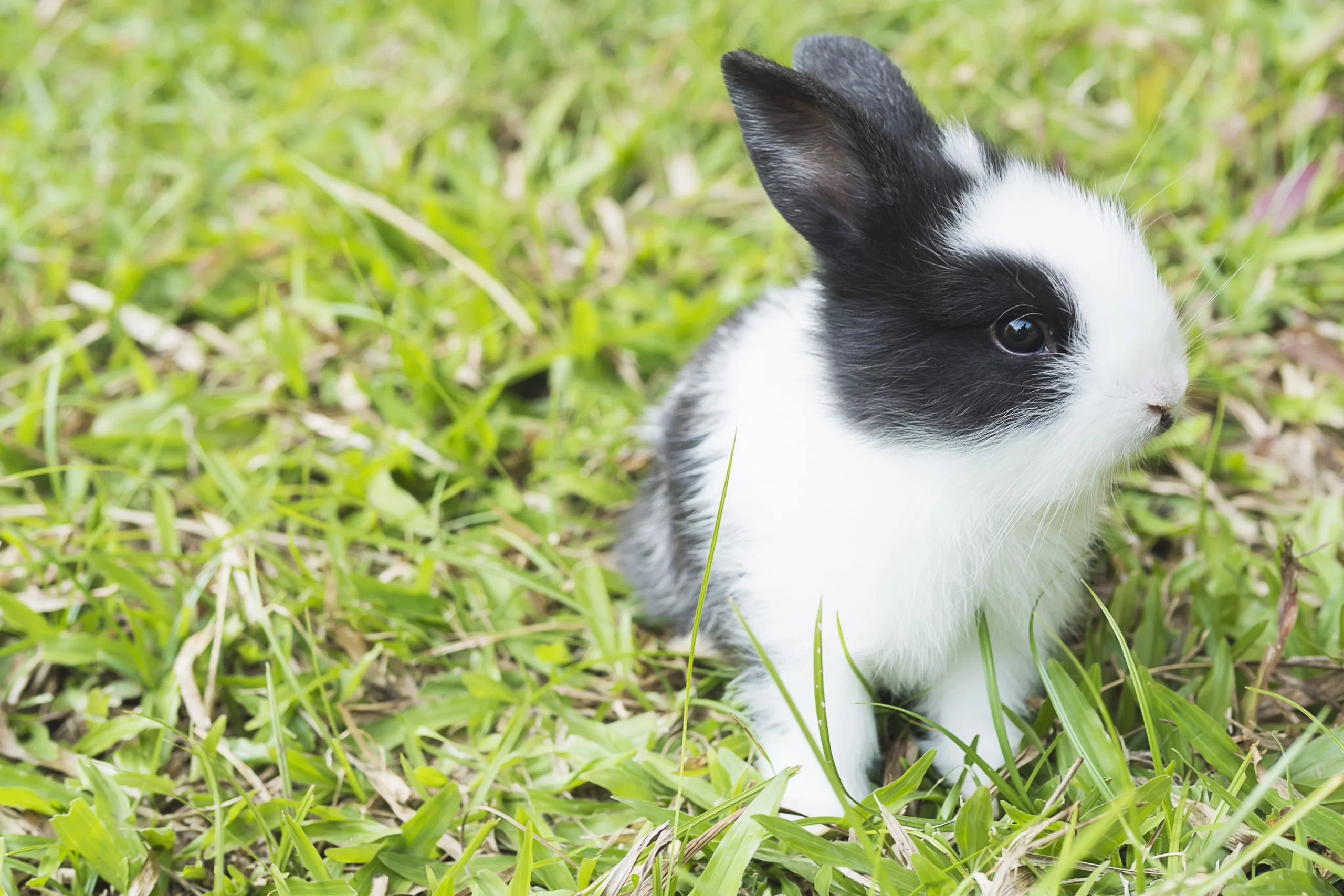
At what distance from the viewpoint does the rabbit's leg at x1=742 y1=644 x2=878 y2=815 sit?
256cm

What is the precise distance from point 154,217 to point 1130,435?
413 centimetres

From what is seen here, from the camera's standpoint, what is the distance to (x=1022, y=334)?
7.23 feet

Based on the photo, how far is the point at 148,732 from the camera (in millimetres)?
2932

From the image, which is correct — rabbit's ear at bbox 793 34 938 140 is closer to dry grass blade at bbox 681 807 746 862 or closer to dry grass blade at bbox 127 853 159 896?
dry grass blade at bbox 681 807 746 862

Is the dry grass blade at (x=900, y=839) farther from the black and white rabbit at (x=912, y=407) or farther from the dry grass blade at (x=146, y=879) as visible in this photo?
the dry grass blade at (x=146, y=879)

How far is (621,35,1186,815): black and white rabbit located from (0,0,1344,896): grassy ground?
0.84 ft

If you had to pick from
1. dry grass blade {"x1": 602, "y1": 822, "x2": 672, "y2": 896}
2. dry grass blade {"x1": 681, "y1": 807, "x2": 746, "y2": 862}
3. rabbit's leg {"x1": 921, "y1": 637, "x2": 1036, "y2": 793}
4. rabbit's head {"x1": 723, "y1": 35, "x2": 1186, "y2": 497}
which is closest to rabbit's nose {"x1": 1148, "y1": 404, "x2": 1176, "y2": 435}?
rabbit's head {"x1": 723, "y1": 35, "x2": 1186, "y2": 497}

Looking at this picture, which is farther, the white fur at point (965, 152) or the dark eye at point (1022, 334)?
the white fur at point (965, 152)

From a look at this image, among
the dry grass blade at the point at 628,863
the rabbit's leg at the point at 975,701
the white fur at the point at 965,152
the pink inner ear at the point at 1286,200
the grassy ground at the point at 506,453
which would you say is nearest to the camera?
the dry grass blade at the point at 628,863

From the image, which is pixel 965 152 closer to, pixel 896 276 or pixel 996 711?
pixel 896 276

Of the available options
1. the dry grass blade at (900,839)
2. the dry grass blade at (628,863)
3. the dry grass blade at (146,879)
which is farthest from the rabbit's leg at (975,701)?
the dry grass blade at (146,879)

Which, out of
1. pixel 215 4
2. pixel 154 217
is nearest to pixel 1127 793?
pixel 154 217

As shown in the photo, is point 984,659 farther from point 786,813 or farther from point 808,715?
point 786,813

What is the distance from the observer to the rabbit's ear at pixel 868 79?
2465 millimetres
